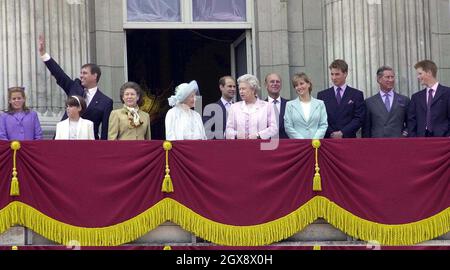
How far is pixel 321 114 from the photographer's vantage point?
56.8 ft

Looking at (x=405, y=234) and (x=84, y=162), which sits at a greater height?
(x=84, y=162)

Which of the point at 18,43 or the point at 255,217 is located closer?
the point at 255,217

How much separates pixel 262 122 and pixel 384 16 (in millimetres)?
3893

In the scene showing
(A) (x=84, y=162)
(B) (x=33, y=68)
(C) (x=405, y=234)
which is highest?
(B) (x=33, y=68)

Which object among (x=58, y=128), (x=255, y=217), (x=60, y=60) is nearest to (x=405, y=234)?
(x=255, y=217)

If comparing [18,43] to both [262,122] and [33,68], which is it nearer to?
[33,68]

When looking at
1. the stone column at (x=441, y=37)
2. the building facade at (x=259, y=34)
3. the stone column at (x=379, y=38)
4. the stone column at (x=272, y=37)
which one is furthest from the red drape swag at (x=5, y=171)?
the stone column at (x=441, y=37)

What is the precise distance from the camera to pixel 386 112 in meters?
17.9

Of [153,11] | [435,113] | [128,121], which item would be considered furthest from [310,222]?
[153,11]

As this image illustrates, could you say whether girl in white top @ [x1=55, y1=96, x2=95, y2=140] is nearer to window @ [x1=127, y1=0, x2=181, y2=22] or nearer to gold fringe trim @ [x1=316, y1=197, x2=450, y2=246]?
gold fringe trim @ [x1=316, y1=197, x2=450, y2=246]

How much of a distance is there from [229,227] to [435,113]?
3.30m

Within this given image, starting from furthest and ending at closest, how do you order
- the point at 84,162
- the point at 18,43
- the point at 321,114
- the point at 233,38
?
1. the point at 233,38
2. the point at 18,43
3. the point at 321,114
4. the point at 84,162

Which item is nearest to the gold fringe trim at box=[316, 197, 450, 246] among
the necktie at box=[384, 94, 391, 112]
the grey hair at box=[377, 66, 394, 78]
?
the necktie at box=[384, 94, 391, 112]

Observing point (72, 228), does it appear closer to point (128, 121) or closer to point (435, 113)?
point (128, 121)
